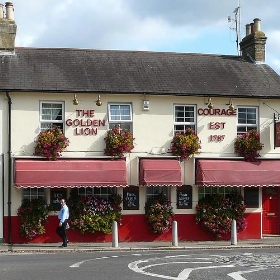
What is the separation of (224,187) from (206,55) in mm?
6247

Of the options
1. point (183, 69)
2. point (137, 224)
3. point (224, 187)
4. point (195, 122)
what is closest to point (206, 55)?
point (183, 69)

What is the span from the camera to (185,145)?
24547 millimetres

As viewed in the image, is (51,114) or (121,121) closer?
(51,114)

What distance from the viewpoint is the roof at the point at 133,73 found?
2436 centimetres

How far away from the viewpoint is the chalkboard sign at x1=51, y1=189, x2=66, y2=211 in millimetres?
24141

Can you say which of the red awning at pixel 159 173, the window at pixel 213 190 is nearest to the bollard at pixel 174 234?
the red awning at pixel 159 173

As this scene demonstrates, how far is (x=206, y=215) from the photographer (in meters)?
24.9

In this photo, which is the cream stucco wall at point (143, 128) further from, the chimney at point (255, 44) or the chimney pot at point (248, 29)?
the chimney pot at point (248, 29)

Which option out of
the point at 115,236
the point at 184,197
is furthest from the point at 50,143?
the point at 184,197

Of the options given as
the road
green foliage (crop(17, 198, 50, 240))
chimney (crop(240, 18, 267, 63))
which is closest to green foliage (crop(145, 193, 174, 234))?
the road

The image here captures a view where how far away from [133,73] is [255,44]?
614 cm

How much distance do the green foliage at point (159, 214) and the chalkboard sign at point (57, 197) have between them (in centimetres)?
337

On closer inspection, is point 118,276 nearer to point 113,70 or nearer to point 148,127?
point 148,127

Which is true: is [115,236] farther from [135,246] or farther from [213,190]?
[213,190]
